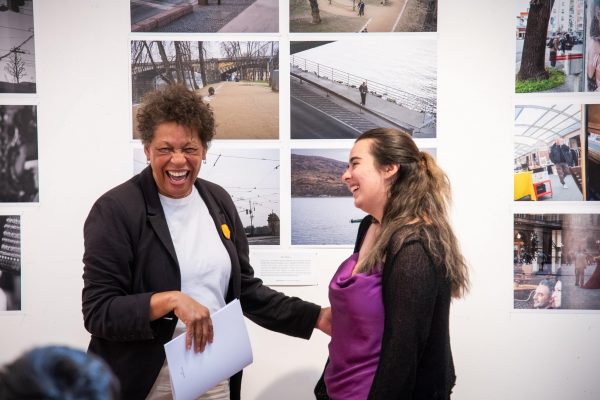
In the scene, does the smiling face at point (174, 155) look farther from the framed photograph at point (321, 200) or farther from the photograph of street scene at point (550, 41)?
the photograph of street scene at point (550, 41)

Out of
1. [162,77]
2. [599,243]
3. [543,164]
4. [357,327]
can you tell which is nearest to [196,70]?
[162,77]

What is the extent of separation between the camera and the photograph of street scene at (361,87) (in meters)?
2.31

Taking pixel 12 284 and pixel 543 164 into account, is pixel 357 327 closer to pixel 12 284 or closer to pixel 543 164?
pixel 543 164

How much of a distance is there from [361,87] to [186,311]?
127 cm

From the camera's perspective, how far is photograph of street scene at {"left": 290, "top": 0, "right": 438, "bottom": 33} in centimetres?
229

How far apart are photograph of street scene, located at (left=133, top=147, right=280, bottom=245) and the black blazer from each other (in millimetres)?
615

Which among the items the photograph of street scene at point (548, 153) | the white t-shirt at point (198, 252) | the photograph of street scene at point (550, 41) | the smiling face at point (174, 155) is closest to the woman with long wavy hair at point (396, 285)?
the white t-shirt at point (198, 252)

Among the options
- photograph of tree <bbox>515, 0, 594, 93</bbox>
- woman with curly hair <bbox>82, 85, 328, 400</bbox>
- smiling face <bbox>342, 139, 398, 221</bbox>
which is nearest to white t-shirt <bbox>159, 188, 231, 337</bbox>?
woman with curly hair <bbox>82, 85, 328, 400</bbox>

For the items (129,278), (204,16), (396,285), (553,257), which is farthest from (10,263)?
(553,257)

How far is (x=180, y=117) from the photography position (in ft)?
5.46

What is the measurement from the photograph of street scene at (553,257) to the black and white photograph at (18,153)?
207 cm

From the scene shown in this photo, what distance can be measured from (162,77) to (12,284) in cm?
109

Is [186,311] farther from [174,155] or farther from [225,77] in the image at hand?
[225,77]

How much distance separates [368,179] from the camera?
167cm
